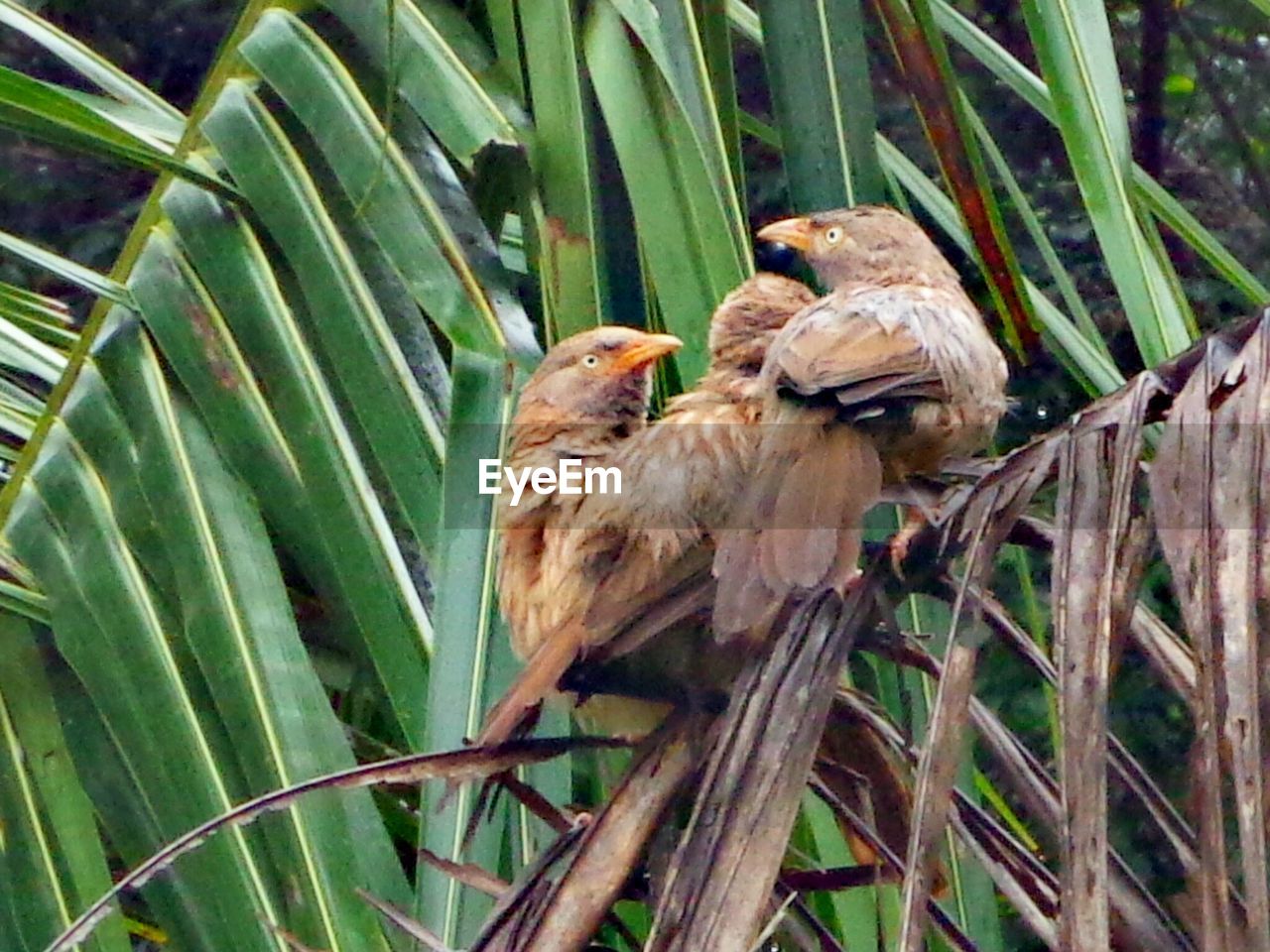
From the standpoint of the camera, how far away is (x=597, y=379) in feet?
8.78

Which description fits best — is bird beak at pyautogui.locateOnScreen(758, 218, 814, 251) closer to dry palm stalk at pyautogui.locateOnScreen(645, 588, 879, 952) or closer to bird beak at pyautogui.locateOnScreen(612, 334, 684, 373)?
bird beak at pyautogui.locateOnScreen(612, 334, 684, 373)

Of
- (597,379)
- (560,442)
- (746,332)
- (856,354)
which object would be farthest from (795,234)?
(856,354)

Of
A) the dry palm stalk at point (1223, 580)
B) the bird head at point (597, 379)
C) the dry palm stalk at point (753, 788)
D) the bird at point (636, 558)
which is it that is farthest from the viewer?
the bird head at point (597, 379)

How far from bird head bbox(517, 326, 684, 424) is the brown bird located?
0.95ft

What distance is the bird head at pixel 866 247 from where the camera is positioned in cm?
302

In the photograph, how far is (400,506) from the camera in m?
2.19

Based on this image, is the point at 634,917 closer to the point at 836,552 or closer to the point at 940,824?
the point at 836,552

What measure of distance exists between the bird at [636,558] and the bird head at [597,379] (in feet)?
0.17

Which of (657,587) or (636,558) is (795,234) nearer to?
(636,558)

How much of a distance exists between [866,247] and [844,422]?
40.8 inches

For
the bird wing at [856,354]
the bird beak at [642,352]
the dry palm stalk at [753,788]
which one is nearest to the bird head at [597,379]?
the bird beak at [642,352]

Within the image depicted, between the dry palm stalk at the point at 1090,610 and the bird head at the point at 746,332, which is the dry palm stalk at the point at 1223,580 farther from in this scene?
the bird head at the point at 746,332

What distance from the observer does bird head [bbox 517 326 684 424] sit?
256 centimetres

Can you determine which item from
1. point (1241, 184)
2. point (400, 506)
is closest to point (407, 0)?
point (400, 506)
